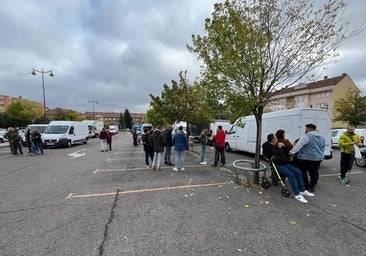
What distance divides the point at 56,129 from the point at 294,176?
18.1 m

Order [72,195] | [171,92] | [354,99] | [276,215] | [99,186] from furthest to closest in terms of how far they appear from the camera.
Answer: [354,99]
[171,92]
[99,186]
[72,195]
[276,215]

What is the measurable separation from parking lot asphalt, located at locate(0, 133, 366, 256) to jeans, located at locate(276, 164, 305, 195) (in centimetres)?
31

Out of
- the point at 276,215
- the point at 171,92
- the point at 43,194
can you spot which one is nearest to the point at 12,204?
the point at 43,194

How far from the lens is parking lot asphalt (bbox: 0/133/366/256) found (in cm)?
279

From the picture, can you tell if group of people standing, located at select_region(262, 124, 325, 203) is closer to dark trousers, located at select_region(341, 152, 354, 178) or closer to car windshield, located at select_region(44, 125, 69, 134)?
dark trousers, located at select_region(341, 152, 354, 178)

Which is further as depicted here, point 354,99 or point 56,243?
point 354,99

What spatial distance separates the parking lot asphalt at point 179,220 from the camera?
279cm

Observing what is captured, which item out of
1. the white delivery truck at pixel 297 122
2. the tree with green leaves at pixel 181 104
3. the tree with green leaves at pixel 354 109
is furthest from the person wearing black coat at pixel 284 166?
the tree with green leaves at pixel 354 109

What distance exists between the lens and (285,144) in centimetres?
538

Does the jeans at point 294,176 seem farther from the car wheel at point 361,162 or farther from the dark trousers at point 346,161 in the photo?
the car wheel at point 361,162

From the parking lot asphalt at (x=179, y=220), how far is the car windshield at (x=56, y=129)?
11.8 meters

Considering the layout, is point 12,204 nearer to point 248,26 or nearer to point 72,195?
point 72,195

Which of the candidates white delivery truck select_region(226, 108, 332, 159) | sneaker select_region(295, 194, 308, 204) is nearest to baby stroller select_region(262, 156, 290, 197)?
sneaker select_region(295, 194, 308, 204)

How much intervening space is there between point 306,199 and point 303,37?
426cm
